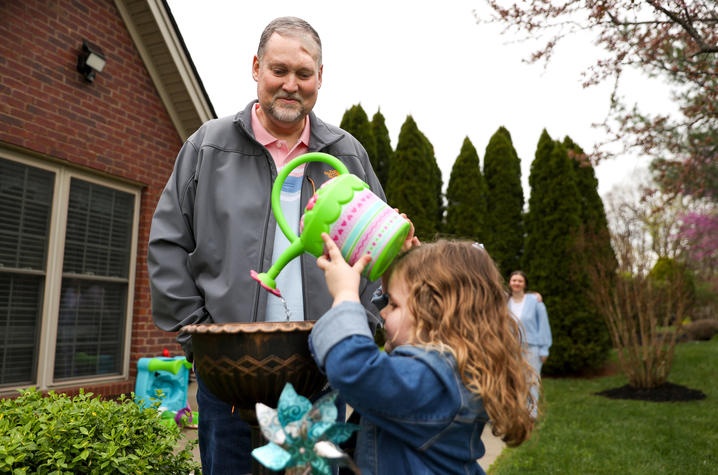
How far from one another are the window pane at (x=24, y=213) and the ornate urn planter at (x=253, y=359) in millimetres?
4135

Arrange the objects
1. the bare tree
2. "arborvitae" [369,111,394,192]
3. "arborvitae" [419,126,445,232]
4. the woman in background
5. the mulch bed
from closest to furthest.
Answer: the woman in background
the mulch bed
the bare tree
"arborvitae" [419,126,445,232]
"arborvitae" [369,111,394,192]

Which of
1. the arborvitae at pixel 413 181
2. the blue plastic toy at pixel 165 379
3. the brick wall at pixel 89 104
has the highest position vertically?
the arborvitae at pixel 413 181

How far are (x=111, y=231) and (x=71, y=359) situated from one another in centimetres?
127

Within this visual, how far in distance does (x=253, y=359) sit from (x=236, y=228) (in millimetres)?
586

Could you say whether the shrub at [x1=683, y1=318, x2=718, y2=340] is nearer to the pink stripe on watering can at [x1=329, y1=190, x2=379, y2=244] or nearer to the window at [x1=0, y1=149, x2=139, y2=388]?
the window at [x1=0, y1=149, x2=139, y2=388]

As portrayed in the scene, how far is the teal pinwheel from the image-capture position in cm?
121

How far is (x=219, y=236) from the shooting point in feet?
6.00

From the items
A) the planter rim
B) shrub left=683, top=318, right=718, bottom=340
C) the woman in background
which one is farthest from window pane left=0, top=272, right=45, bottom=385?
shrub left=683, top=318, right=718, bottom=340

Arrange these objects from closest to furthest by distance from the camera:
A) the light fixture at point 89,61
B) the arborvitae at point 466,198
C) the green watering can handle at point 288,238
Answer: the green watering can handle at point 288,238, the light fixture at point 89,61, the arborvitae at point 466,198

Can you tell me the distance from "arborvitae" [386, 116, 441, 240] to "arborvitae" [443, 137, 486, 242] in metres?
0.46

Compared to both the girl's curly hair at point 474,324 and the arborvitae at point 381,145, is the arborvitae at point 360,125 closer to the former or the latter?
the arborvitae at point 381,145

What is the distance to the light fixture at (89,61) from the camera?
5.17 meters

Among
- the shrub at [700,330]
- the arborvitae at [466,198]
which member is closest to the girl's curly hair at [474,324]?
the arborvitae at [466,198]

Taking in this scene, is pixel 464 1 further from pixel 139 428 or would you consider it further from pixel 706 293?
pixel 706 293
